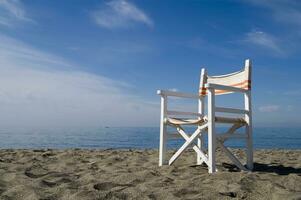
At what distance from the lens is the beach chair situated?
3320 mm

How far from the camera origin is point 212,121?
3.31m

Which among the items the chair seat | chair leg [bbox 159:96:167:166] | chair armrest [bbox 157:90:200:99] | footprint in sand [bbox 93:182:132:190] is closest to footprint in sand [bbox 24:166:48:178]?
footprint in sand [bbox 93:182:132:190]

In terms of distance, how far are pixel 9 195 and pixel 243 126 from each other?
2.67m

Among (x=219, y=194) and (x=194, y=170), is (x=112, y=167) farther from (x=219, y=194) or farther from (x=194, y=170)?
(x=219, y=194)

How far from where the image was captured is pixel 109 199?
2256 millimetres

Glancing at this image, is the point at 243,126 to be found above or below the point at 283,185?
above

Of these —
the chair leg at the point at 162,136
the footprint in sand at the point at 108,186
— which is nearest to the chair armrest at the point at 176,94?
the chair leg at the point at 162,136

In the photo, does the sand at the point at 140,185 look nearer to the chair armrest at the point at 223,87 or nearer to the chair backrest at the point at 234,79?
the chair armrest at the point at 223,87

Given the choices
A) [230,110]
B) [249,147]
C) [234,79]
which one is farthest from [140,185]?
[234,79]

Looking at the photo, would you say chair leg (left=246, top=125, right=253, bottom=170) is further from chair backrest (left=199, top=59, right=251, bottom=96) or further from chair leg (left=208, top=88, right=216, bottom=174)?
chair leg (left=208, top=88, right=216, bottom=174)

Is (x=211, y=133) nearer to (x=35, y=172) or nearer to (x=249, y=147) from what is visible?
(x=249, y=147)

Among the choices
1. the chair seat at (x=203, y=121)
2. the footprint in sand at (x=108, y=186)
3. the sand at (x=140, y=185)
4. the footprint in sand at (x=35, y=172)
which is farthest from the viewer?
the chair seat at (x=203, y=121)

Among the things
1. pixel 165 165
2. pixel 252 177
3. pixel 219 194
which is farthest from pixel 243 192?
pixel 165 165

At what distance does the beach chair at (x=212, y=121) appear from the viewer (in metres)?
3.32
